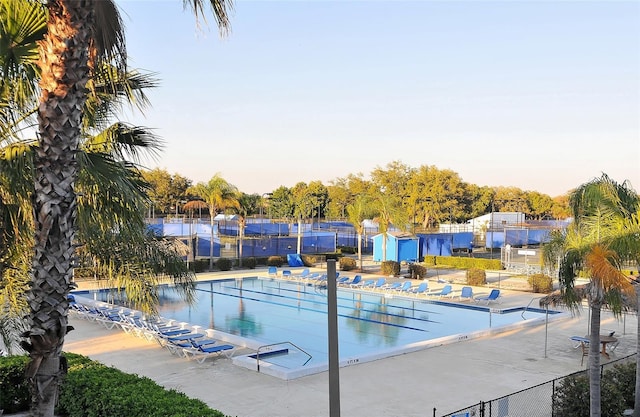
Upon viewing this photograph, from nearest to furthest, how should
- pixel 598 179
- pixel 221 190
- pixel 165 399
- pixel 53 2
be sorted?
1. pixel 53 2
2. pixel 165 399
3. pixel 598 179
4. pixel 221 190

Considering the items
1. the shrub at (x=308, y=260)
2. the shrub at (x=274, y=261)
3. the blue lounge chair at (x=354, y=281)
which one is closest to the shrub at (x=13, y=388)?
the blue lounge chair at (x=354, y=281)

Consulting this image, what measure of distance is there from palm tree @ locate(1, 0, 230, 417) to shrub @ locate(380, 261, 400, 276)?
24978mm

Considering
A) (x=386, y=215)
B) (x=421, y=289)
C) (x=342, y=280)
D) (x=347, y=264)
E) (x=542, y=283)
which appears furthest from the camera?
(x=386, y=215)

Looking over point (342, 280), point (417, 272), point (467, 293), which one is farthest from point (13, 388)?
point (417, 272)

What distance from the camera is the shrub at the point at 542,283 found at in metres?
24.5

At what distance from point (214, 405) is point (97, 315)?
29.2ft

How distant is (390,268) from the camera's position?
98.1 ft

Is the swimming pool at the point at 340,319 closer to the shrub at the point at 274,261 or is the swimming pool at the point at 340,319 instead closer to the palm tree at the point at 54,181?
the shrub at the point at 274,261

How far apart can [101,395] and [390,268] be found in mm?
22836

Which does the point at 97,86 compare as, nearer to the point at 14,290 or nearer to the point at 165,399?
the point at 14,290

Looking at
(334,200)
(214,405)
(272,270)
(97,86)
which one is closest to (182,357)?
(214,405)

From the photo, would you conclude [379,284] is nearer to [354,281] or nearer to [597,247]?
[354,281]

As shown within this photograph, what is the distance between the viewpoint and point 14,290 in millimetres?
8047

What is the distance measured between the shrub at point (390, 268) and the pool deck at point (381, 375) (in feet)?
42.4
